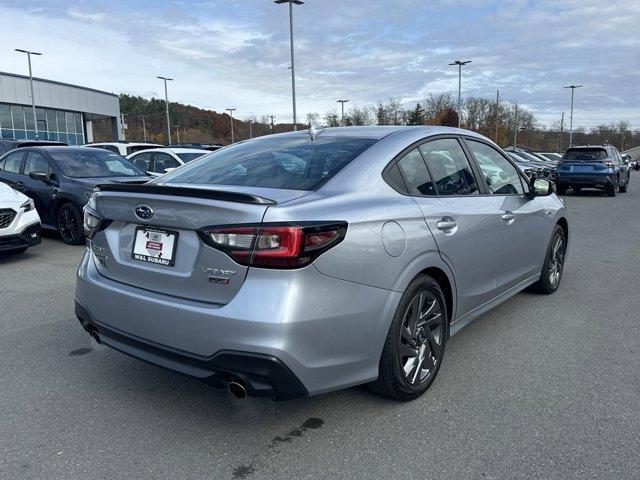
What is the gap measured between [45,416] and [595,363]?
355 centimetres

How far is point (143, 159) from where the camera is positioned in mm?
12234

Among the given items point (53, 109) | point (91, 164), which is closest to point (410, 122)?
point (53, 109)

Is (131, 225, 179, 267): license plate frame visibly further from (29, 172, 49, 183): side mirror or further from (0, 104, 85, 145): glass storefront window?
(0, 104, 85, 145): glass storefront window

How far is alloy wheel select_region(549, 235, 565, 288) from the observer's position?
533 centimetres

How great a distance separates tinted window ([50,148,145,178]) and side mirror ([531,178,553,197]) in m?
6.89

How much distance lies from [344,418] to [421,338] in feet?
2.16

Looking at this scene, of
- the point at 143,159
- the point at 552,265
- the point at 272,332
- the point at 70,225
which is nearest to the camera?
the point at 272,332

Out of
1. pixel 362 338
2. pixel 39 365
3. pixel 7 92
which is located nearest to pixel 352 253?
pixel 362 338

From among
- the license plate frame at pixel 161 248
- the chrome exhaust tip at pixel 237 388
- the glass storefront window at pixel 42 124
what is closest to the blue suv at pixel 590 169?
the license plate frame at pixel 161 248

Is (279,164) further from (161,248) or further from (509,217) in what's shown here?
(509,217)

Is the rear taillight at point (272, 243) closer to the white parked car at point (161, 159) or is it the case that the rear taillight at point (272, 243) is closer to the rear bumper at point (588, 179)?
the white parked car at point (161, 159)

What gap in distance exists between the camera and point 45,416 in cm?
301

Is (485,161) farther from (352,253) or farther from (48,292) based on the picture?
(48,292)

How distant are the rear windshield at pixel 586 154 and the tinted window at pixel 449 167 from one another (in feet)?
54.5
